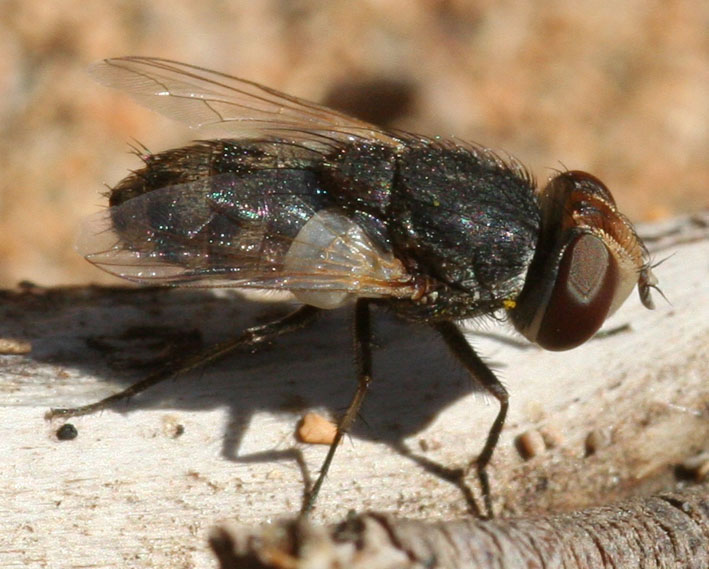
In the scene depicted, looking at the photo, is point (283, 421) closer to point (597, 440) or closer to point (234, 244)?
point (234, 244)

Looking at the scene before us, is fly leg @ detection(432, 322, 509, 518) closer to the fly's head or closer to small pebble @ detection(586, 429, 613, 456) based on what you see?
the fly's head

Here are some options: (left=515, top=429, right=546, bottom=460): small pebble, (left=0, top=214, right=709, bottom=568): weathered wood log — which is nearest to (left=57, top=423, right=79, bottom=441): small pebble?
(left=0, top=214, right=709, bottom=568): weathered wood log

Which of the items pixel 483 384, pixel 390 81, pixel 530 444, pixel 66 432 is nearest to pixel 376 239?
pixel 483 384

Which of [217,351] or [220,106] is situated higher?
[220,106]

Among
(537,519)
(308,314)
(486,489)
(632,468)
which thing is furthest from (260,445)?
(632,468)

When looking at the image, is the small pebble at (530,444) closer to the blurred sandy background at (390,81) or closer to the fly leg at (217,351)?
the fly leg at (217,351)

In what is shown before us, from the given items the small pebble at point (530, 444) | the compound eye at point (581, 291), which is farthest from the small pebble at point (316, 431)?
the compound eye at point (581, 291)
